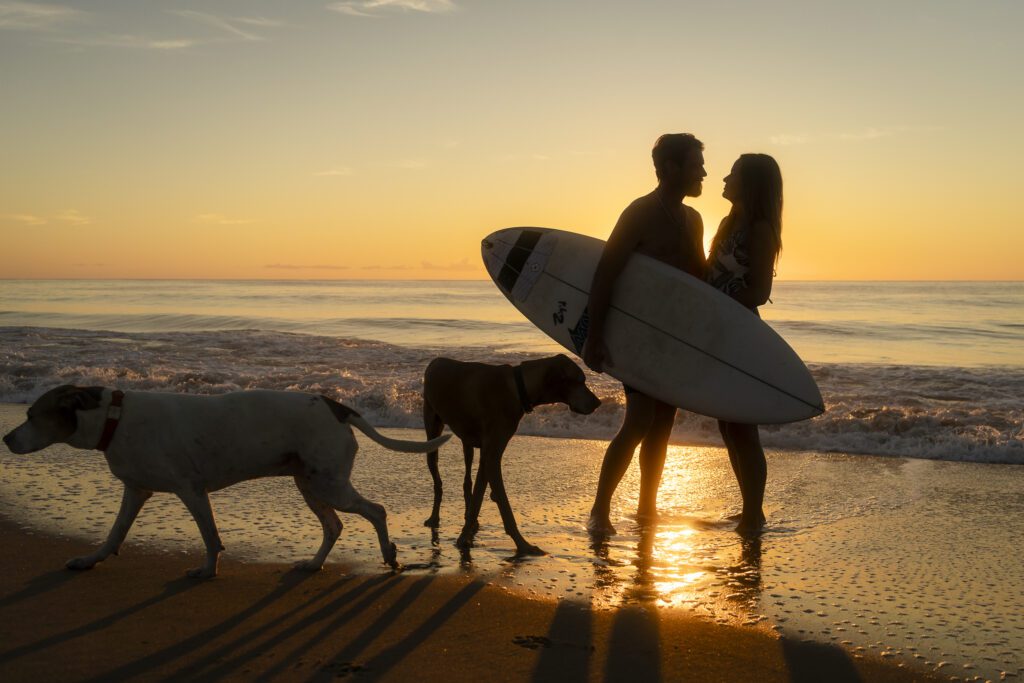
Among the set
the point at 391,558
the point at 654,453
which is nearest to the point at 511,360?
the point at 654,453

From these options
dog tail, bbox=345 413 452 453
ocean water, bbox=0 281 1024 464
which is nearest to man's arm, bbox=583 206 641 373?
dog tail, bbox=345 413 452 453

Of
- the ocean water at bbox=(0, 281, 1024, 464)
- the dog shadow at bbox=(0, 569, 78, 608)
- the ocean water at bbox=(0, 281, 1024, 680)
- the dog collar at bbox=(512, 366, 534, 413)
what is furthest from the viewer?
the ocean water at bbox=(0, 281, 1024, 464)

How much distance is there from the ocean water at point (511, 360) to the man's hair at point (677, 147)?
4.25 meters

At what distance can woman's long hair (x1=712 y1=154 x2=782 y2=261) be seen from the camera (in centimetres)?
487

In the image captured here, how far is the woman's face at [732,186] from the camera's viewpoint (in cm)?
495

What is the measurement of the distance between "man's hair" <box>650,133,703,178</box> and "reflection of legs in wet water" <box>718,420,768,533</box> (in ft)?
5.15

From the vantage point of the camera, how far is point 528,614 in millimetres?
3652

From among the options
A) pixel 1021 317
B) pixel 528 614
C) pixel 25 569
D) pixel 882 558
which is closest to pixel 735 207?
pixel 882 558

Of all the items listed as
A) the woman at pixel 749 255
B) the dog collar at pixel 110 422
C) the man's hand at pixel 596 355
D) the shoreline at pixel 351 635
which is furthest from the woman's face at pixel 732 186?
the dog collar at pixel 110 422

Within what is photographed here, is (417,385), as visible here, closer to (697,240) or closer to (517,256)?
(517,256)

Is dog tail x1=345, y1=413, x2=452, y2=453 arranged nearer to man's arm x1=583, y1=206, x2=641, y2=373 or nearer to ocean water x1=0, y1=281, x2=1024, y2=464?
man's arm x1=583, y1=206, x2=641, y2=373

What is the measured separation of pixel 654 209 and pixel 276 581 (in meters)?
2.81

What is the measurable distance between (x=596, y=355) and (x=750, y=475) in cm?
113

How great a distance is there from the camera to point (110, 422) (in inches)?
151
